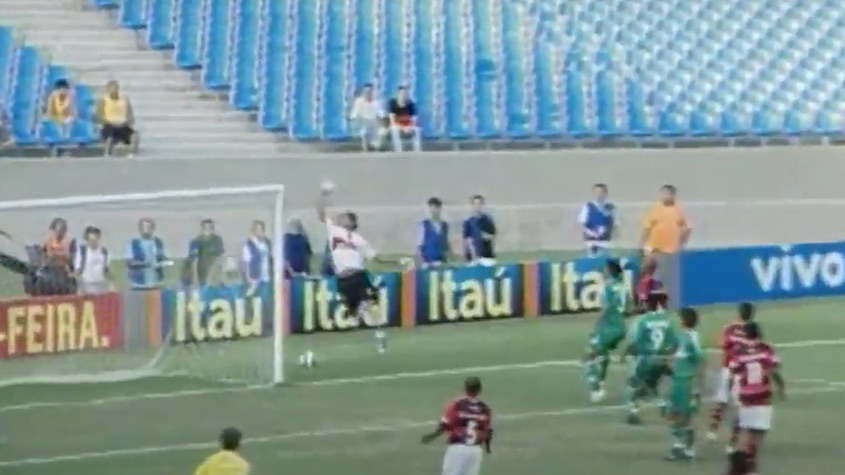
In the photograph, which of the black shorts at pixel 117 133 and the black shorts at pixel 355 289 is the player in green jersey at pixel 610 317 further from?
the black shorts at pixel 117 133

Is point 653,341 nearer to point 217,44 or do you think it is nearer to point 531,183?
point 531,183

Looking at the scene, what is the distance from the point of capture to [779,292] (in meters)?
33.4

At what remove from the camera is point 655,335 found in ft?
74.2

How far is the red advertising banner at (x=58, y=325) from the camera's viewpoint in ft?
82.0

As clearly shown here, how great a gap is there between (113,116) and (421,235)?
5.50 meters

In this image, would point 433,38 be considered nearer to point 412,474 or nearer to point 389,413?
point 389,413

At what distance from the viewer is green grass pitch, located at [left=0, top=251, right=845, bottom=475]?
22359mm

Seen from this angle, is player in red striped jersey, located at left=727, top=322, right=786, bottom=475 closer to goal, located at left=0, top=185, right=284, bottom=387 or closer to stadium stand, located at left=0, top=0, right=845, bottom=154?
goal, located at left=0, top=185, right=284, bottom=387

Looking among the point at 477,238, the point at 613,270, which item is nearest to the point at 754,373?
the point at 613,270

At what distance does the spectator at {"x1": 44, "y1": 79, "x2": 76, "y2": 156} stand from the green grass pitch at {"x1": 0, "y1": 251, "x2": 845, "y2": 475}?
22.5ft

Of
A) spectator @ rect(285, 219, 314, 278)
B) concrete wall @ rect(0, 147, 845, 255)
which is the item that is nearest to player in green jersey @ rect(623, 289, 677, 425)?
spectator @ rect(285, 219, 314, 278)

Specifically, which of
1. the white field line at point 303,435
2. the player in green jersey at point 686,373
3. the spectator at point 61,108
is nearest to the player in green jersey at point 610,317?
the white field line at point 303,435

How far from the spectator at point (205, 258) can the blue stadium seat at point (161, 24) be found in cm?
1076

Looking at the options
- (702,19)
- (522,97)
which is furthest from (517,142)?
(702,19)
